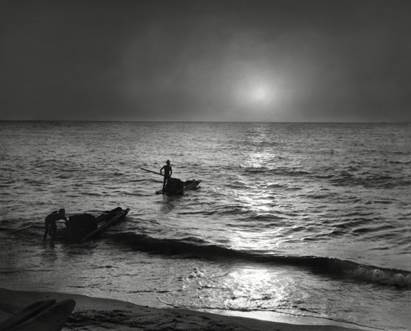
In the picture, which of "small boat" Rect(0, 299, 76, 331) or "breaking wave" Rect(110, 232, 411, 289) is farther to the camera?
"breaking wave" Rect(110, 232, 411, 289)

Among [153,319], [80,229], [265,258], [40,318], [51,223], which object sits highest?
[40,318]

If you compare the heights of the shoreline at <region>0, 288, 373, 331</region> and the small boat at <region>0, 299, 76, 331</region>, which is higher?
the small boat at <region>0, 299, 76, 331</region>

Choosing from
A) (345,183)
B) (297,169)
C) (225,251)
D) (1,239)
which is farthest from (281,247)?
(297,169)

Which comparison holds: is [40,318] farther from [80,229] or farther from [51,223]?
[51,223]

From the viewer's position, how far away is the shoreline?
341 inches

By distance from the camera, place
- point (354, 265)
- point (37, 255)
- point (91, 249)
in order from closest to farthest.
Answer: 1. point (354, 265)
2. point (37, 255)
3. point (91, 249)

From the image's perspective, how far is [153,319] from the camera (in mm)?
9094

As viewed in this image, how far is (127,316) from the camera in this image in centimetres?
923

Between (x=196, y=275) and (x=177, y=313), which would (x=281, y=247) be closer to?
(x=196, y=275)

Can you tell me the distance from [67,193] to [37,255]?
1660cm

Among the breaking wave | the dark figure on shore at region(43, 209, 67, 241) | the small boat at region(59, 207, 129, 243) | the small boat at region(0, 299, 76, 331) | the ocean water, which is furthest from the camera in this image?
the dark figure on shore at region(43, 209, 67, 241)

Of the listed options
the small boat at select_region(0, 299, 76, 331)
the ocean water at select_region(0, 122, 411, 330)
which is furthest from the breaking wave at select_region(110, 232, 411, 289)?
the small boat at select_region(0, 299, 76, 331)

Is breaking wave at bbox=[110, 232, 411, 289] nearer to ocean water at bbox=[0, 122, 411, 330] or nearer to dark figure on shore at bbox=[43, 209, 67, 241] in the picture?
ocean water at bbox=[0, 122, 411, 330]

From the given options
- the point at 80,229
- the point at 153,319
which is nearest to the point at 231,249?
the point at 80,229
